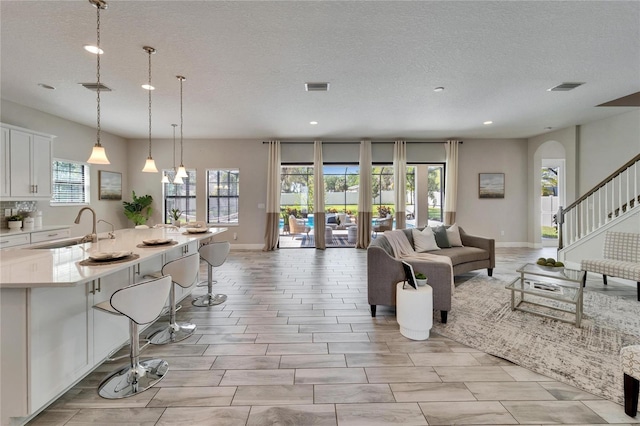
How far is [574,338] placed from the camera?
2.66 metres

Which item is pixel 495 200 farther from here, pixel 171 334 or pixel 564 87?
pixel 171 334

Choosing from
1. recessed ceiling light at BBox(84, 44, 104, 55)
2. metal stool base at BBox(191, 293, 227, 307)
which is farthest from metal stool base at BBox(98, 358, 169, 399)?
recessed ceiling light at BBox(84, 44, 104, 55)

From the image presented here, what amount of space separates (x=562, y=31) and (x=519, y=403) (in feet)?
10.9

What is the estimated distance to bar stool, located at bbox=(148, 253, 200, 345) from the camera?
2.59 m

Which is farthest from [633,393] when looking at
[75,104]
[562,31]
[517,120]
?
[75,104]

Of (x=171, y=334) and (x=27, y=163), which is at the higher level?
(x=27, y=163)

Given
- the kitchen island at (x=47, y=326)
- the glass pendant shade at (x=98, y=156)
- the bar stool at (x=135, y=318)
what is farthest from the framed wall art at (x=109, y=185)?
the bar stool at (x=135, y=318)

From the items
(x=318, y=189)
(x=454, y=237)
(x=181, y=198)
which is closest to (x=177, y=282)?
(x=454, y=237)

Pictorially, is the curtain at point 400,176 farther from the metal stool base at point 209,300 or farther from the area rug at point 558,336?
the metal stool base at point 209,300

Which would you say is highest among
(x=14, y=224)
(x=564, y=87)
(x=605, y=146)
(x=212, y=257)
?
(x=564, y=87)

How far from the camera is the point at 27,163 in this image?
435cm

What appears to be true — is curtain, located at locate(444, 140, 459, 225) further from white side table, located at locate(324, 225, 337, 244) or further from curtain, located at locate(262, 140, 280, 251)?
curtain, located at locate(262, 140, 280, 251)

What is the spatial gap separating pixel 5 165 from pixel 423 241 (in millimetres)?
6506

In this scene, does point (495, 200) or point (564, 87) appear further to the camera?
point (495, 200)
